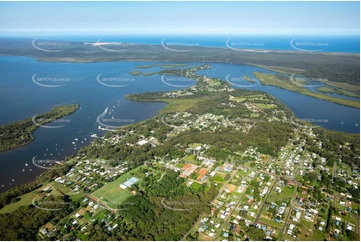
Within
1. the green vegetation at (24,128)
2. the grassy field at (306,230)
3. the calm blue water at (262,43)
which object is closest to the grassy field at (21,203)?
the green vegetation at (24,128)

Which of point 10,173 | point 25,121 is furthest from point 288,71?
point 10,173

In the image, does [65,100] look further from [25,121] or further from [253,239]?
[253,239]

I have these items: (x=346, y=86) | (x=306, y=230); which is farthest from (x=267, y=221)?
(x=346, y=86)

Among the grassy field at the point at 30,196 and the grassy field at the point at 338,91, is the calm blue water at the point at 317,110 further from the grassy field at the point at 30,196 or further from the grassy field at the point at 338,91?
the grassy field at the point at 30,196

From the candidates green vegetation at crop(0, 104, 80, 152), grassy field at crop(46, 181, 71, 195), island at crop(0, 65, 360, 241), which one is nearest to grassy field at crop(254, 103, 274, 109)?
island at crop(0, 65, 360, 241)

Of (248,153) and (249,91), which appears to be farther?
(249,91)

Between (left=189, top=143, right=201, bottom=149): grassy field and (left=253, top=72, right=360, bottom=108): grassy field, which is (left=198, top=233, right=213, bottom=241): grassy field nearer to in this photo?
(left=189, top=143, right=201, bottom=149): grassy field

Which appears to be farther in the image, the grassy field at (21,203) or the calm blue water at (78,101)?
the calm blue water at (78,101)
